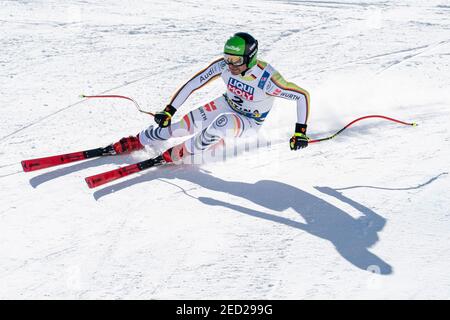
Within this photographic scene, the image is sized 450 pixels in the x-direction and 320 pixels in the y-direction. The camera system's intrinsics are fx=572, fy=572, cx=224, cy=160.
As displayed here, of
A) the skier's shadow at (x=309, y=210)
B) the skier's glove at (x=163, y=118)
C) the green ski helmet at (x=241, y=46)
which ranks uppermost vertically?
the green ski helmet at (x=241, y=46)

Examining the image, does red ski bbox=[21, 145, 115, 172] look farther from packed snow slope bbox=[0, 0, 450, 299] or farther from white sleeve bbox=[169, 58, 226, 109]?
white sleeve bbox=[169, 58, 226, 109]

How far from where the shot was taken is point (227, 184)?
5.83m

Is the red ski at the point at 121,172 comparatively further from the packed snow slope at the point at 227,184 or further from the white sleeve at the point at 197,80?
the white sleeve at the point at 197,80

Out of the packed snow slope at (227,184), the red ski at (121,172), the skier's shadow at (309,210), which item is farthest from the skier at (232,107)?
the skier's shadow at (309,210)

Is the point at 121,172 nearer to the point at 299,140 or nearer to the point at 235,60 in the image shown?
the point at 235,60

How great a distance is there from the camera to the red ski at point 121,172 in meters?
5.64

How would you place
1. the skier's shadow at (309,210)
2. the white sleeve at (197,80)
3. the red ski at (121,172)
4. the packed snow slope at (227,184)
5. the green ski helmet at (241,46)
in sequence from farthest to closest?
the white sleeve at (197,80) → the green ski helmet at (241,46) → the red ski at (121,172) → the skier's shadow at (309,210) → the packed snow slope at (227,184)

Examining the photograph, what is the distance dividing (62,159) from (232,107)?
196 cm

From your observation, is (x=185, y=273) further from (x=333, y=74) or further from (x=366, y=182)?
(x=333, y=74)

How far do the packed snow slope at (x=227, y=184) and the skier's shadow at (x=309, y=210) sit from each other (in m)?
0.02

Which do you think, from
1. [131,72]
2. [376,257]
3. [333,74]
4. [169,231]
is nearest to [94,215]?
[169,231]

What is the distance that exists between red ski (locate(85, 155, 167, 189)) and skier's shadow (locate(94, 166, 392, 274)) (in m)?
0.08

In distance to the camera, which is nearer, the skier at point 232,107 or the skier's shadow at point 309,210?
the skier's shadow at point 309,210
